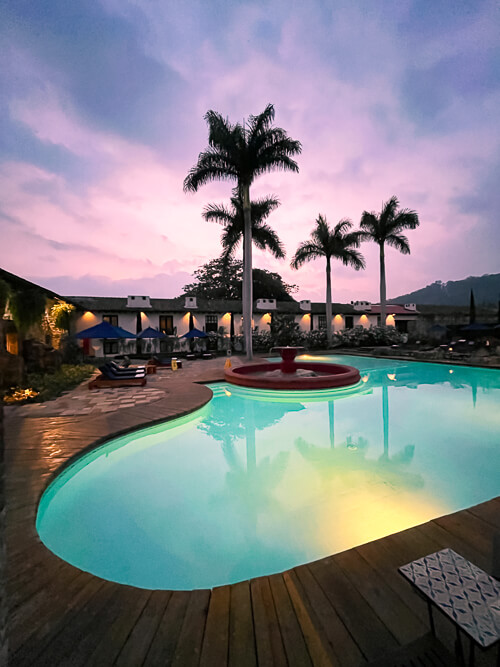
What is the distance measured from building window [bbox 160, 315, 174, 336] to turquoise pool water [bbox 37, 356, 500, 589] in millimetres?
17050

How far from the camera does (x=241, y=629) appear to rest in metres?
1.63

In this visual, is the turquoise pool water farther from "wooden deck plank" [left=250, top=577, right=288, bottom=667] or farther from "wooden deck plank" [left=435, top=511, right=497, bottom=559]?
"wooden deck plank" [left=250, top=577, right=288, bottom=667]

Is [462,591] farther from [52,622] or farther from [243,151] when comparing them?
[243,151]

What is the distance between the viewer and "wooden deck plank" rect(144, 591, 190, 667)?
146cm

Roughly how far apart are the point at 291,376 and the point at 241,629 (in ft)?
31.1

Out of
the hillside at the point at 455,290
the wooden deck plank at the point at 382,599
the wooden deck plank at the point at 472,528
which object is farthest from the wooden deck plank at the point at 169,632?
the hillside at the point at 455,290

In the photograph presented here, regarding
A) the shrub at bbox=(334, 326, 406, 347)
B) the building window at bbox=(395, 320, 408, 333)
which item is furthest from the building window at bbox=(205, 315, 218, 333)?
the building window at bbox=(395, 320, 408, 333)

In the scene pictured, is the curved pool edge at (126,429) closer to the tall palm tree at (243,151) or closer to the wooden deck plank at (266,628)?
the wooden deck plank at (266,628)

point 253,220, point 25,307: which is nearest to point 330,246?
point 253,220

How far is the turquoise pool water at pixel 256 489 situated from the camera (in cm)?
291

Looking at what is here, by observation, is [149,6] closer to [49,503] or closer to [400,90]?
[400,90]

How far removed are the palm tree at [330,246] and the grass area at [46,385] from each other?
16815 millimetres

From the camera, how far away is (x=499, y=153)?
22.5 m

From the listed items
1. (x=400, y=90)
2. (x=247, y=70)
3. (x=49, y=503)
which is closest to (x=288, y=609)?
(x=49, y=503)
